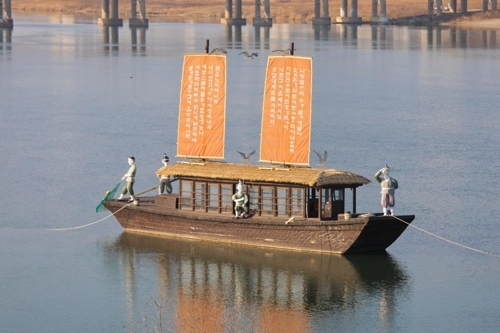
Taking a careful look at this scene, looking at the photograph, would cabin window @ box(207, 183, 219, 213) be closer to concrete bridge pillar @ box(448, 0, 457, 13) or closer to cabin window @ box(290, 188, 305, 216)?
cabin window @ box(290, 188, 305, 216)

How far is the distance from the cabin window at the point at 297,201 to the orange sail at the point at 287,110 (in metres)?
2.33

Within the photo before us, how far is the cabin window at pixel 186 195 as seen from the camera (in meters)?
33.8

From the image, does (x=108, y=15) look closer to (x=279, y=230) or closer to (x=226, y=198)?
(x=226, y=198)

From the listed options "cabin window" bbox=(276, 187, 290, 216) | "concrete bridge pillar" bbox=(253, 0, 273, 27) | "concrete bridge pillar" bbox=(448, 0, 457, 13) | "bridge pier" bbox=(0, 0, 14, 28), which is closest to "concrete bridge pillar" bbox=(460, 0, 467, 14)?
"concrete bridge pillar" bbox=(448, 0, 457, 13)

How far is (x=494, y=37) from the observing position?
14100 cm

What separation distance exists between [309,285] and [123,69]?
68307 mm

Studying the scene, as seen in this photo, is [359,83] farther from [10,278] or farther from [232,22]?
[232,22]

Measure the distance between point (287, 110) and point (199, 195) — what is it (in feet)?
12.0

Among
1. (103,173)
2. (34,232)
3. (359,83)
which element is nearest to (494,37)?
(359,83)

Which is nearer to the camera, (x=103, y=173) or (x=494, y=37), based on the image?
(x=103, y=173)

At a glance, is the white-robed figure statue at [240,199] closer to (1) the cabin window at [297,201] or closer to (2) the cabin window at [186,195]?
(1) the cabin window at [297,201]

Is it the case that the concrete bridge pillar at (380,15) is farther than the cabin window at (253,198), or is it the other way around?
the concrete bridge pillar at (380,15)

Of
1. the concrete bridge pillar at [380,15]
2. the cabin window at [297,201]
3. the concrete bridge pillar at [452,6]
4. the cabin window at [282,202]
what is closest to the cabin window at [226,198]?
the cabin window at [282,202]

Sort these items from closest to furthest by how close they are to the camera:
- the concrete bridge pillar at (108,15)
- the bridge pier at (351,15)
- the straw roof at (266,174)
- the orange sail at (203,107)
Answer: the straw roof at (266,174) < the orange sail at (203,107) < the concrete bridge pillar at (108,15) < the bridge pier at (351,15)
